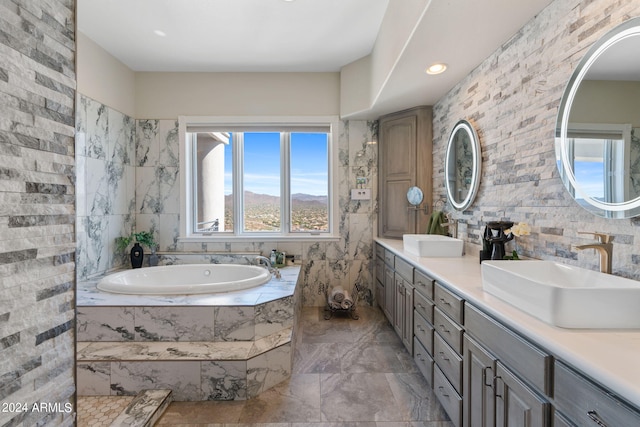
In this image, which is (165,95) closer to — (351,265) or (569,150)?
(351,265)

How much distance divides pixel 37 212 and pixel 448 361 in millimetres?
1845

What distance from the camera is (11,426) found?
51cm

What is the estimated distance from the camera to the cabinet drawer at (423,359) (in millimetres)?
1959

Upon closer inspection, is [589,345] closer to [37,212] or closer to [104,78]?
[37,212]

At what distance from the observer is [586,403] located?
84 cm

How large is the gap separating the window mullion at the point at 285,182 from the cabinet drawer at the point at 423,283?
2.00 meters

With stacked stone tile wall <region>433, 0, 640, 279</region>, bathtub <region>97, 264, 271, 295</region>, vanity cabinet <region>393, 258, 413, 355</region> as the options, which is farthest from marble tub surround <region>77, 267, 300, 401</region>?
stacked stone tile wall <region>433, 0, 640, 279</region>

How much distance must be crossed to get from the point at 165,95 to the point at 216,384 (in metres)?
3.27

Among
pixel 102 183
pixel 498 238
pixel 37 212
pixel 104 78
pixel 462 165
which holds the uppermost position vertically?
pixel 104 78

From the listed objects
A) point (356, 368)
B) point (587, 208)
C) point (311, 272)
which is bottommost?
point (356, 368)

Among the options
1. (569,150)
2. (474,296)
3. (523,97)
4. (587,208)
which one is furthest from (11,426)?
(523,97)

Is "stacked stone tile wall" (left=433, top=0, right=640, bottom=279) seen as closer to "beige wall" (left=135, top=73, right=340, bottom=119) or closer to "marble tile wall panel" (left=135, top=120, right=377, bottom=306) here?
"marble tile wall panel" (left=135, top=120, right=377, bottom=306)

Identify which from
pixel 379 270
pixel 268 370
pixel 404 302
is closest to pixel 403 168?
pixel 379 270

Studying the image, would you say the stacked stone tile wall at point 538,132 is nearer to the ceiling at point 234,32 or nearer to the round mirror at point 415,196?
the round mirror at point 415,196
